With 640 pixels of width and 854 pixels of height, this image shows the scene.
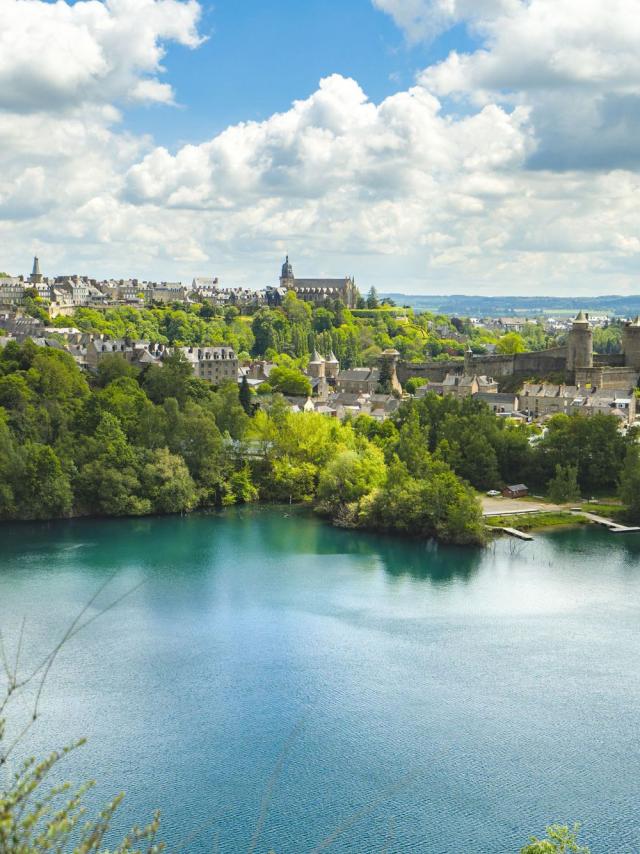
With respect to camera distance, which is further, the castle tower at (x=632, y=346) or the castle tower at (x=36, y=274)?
the castle tower at (x=36, y=274)

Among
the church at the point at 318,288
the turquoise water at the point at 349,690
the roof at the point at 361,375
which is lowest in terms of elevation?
the turquoise water at the point at 349,690

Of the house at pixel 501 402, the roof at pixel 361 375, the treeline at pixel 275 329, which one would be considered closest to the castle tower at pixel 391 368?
the roof at pixel 361 375

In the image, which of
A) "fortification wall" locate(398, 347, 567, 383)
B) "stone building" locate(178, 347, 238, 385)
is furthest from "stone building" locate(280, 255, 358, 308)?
"stone building" locate(178, 347, 238, 385)

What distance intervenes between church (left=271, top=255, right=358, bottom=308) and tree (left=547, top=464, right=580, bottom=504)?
2321 inches

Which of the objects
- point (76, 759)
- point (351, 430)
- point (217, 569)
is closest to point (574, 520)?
point (351, 430)

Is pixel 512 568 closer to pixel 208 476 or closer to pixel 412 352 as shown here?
pixel 208 476

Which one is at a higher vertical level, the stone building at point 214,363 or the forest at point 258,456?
the stone building at point 214,363

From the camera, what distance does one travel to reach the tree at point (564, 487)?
30.6 meters

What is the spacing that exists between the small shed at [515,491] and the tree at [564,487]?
1.45m

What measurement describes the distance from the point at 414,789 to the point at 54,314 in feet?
203

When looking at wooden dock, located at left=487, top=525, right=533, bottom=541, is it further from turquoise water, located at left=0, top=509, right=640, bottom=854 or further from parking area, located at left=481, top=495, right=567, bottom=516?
parking area, located at left=481, top=495, right=567, bottom=516

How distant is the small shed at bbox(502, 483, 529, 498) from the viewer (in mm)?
32281

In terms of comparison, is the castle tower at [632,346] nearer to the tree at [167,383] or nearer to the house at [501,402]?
the house at [501,402]

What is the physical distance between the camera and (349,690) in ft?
53.0
